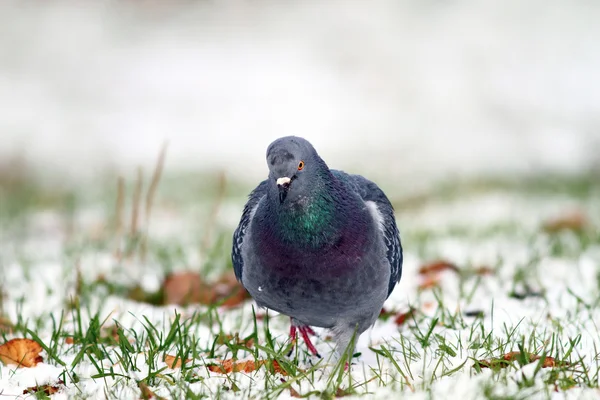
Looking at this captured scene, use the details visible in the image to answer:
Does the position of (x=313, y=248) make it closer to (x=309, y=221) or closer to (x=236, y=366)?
(x=309, y=221)

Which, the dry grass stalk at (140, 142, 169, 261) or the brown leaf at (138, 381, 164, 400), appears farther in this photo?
the dry grass stalk at (140, 142, 169, 261)

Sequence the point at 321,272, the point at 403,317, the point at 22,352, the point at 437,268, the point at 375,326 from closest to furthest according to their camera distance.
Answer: the point at 321,272 → the point at 22,352 → the point at 403,317 → the point at 375,326 → the point at 437,268

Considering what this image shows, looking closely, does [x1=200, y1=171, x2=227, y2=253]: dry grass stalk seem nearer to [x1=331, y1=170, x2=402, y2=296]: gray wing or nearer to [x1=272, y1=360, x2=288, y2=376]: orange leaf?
[x1=331, y1=170, x2=402, y2=296]: gray wing

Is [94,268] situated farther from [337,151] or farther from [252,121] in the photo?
[252,121]

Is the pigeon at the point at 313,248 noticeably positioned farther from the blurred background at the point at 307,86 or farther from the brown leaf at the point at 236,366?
the blurred background at the point at 307,86

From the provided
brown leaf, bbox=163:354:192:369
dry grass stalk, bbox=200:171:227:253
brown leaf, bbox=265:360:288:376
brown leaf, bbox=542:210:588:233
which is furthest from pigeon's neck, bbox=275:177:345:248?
brown leaf, bbox=542:210:588:233

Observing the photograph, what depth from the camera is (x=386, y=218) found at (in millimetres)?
2977

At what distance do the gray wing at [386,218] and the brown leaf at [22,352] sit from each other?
1493 mm

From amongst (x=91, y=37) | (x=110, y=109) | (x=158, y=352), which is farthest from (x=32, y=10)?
(x=158, y=352)

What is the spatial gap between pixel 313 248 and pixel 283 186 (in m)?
0.27

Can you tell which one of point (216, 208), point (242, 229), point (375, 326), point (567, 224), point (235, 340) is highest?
point (567, 224)

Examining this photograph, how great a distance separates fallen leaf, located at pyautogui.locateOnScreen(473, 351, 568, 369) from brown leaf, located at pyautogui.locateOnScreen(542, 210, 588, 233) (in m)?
3.57

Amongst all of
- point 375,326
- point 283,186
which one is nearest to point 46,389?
point 283,186

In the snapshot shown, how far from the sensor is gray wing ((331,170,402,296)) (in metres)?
2.89
